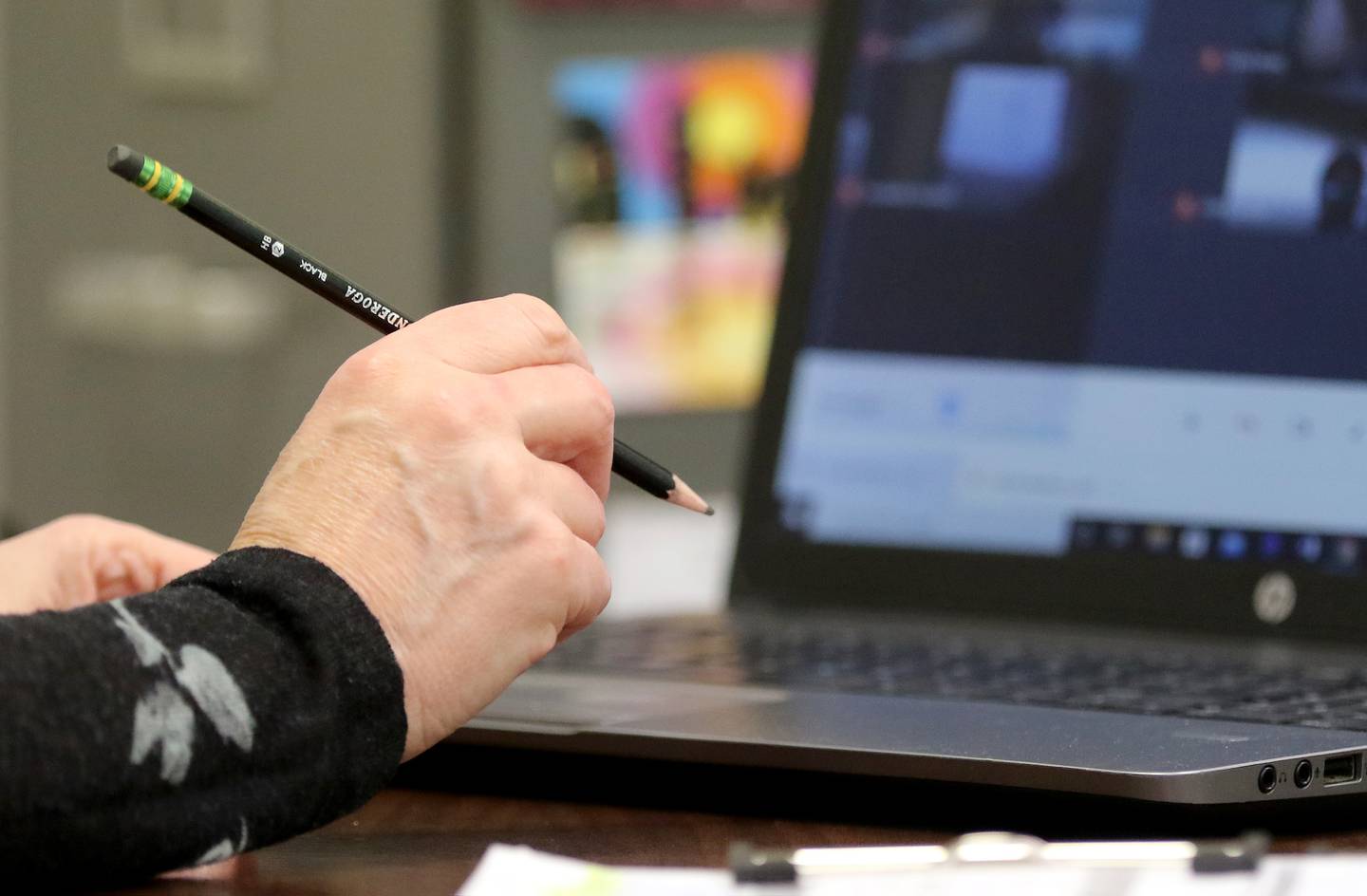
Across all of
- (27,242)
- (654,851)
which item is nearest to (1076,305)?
(654,851)

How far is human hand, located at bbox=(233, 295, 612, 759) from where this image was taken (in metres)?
0.38

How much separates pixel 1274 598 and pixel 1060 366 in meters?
0.13

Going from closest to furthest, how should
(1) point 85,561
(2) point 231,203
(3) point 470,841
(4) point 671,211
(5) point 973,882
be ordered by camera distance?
1. (5) point 973,882
2. (3) point 470,841
3. (1) point 85,561
4. (4) point 671,211
5. (2) point 231,203

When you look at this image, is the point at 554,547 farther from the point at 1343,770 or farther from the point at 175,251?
the point at 175,251

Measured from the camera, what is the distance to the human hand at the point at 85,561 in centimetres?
51

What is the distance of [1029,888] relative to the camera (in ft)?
0.98

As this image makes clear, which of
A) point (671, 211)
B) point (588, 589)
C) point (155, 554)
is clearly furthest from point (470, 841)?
point (671, 211)

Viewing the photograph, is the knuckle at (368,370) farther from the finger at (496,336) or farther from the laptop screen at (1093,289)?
the laptop screen at (1093,289)

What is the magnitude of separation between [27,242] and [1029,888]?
5.76 ft

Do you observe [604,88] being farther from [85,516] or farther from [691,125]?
[85,516]

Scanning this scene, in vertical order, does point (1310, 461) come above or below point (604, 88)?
below

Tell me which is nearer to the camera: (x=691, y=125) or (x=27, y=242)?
(x=691, y=125)

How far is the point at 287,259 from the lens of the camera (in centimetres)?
42

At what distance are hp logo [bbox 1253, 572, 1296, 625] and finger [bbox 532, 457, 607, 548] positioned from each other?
1.07ft
